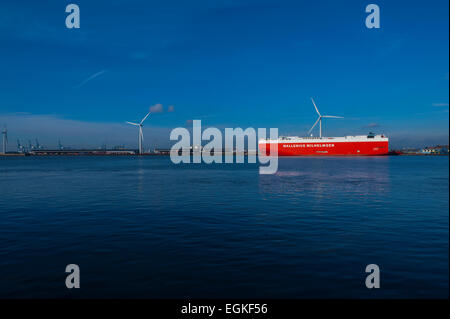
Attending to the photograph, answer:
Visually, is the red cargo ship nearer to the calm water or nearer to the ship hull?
the ship hull

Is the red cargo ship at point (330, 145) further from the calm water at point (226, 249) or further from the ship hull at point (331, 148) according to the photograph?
the calm water at point (226, 249)

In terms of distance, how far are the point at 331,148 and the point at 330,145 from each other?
1.75 metres

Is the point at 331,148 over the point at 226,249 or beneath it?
over

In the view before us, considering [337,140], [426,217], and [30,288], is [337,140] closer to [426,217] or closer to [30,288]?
[426,217]

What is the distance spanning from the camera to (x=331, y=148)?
149750 mm

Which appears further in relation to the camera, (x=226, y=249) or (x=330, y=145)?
(x=330, y=145)

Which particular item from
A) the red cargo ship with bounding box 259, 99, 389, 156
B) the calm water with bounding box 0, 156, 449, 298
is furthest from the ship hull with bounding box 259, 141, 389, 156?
the calm water with bounding box 0, 156, 449, 298

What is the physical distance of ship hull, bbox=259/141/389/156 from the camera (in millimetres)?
145500

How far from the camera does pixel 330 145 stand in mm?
150500

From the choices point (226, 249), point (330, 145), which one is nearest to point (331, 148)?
point (330, 145)

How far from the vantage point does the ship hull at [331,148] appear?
145500mm

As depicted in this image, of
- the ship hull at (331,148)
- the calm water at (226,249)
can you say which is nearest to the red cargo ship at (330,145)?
the ship hull at (331,148)

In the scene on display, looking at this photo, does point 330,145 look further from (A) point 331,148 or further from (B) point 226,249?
(B) point 226,249
